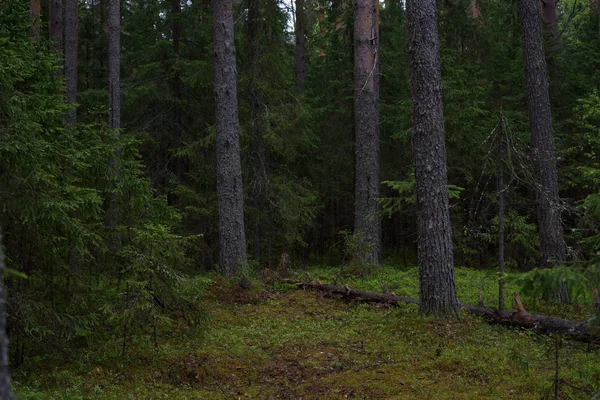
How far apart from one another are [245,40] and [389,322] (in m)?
11.3

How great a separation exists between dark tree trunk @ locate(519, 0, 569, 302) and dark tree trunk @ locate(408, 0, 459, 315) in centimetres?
403

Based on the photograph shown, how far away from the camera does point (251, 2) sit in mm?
16812

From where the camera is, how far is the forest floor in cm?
658

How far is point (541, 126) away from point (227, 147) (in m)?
7.44

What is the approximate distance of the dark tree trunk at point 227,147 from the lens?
13.1 metres

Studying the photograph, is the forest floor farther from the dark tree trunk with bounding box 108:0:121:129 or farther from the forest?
the dark tree trunk with bounding box 108:0:121:129

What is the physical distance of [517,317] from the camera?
944 centimetres

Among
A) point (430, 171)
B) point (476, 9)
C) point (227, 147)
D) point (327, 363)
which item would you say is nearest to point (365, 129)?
point (227, 147)

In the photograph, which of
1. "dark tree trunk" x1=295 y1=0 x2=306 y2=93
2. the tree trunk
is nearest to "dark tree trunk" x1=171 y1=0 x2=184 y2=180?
"dark tree trunk" x1=295 y1=0 x2=306 y2=93

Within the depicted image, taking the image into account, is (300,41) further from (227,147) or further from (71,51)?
(227,147)

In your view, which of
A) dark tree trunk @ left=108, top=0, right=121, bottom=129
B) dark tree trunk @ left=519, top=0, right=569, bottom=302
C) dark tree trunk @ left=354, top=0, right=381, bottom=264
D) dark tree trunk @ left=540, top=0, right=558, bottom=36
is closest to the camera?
dark tree trunk @ left=519, top=0, right=569, bottom=302

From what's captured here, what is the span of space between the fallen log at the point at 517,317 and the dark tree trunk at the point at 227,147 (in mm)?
2663

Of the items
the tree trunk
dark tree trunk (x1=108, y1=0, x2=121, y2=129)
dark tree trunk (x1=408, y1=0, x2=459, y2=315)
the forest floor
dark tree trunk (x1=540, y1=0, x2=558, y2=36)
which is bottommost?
the forest floor

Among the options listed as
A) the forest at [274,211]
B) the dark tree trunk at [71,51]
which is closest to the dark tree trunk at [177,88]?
the forest at [274,211]
